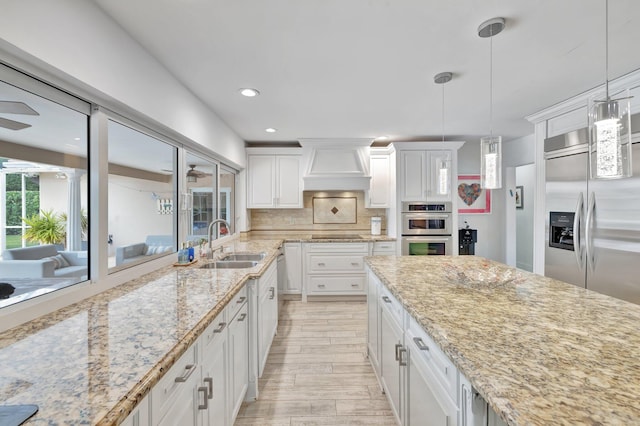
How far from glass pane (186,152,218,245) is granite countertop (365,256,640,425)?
7.01 feet

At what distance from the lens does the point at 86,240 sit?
1.57 metres

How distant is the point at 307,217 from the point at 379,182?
134 cm

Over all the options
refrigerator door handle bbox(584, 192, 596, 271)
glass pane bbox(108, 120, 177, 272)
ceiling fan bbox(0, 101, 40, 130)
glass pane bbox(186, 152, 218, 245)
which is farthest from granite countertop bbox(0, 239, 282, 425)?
refrigerator door handle bbox(584, 192, 596, 271)

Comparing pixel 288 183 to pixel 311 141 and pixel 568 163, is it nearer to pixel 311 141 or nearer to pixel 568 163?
pixel 311 141

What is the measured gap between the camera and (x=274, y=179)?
179 inches

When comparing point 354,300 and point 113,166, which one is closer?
point 113,166

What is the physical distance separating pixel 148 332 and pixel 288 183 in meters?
3.57

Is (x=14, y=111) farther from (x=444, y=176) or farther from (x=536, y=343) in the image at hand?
(x=444, y=176)

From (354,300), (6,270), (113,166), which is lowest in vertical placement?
(354,300)

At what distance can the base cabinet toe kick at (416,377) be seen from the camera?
874 mm

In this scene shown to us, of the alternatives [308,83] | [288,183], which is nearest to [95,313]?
[308,83]

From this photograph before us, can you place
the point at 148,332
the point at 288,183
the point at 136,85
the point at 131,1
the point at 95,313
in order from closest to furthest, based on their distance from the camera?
the point at 148,332, the point at 95,313, the point at 131,1, the point at 136,85, the point at 288,183

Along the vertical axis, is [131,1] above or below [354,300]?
above

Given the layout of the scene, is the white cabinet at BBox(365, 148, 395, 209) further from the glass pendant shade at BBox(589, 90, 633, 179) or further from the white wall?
the glass pendant shade at BBox(589, 90, 633, 179)
